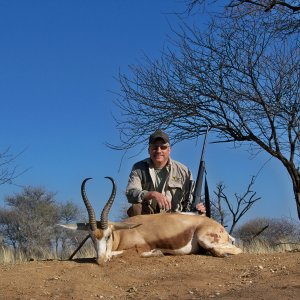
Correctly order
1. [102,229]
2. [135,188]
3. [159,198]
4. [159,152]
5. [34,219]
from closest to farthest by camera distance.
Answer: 1. [102,229]
2. [159,198]
3. [135,188]
4. [159,152]
5. [34,219]

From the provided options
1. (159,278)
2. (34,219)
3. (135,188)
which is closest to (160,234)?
(135,188)

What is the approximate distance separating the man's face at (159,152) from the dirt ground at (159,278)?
1.34m

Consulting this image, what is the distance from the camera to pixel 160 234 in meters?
6.54

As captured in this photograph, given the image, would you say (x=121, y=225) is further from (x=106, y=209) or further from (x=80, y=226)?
(x=80, y=226)

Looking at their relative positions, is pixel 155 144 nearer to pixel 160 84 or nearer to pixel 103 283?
pixel 103 283

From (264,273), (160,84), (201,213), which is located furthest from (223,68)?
(264,273)

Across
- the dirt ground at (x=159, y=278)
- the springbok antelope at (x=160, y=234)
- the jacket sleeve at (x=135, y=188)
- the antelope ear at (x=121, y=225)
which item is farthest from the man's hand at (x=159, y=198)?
the dirt ground at (x=159, y=278)

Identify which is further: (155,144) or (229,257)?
(155,144)

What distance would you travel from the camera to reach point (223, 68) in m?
10.8

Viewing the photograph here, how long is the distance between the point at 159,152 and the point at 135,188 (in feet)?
1.74

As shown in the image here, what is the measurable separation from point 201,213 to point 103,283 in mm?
2228

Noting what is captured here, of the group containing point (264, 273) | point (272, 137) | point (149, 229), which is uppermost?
point (272, 137)

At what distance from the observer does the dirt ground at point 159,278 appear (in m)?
4.86

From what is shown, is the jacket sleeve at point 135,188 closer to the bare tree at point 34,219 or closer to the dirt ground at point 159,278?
the dirt ground at point 159,278
